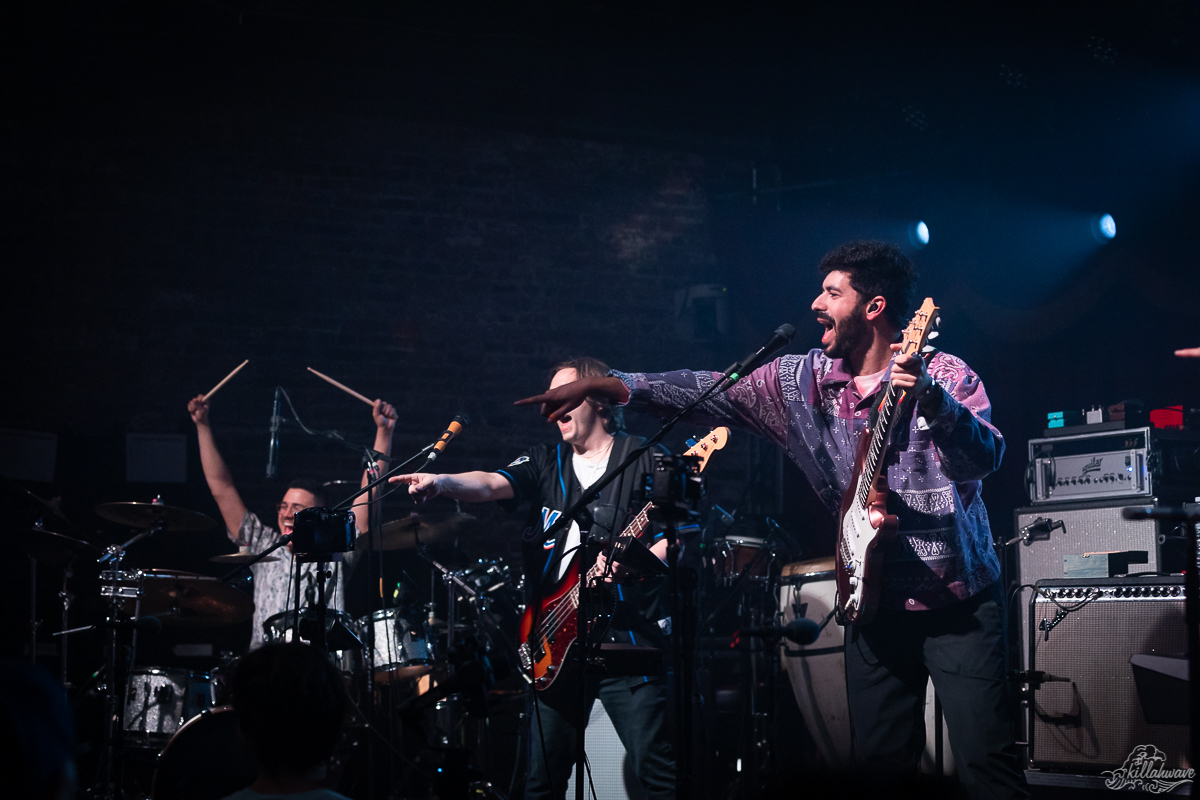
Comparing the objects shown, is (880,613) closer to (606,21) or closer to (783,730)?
(783,730)

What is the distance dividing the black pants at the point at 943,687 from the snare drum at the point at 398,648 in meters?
3.02

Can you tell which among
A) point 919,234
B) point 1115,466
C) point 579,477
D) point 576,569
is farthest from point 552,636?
point 919,234

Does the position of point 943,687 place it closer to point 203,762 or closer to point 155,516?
point 203,762

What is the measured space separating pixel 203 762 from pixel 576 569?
191 cm

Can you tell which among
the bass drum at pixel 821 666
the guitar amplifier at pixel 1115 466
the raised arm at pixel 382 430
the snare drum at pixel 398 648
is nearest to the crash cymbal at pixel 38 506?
the raised arm at pixel 382 430

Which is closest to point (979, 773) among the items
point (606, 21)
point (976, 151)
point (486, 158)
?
point (976, 151)

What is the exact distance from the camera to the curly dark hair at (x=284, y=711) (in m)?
1.79

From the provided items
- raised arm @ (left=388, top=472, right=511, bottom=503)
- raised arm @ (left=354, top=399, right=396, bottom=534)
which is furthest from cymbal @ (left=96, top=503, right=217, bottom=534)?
raised arm @ (left=388, top=472, right=511, bottom=503)

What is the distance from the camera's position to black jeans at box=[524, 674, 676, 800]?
3.81 metres

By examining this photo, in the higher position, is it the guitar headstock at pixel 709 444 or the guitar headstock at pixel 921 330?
the guitar headstock at pixel 921 330

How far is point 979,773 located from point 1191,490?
2684 mm

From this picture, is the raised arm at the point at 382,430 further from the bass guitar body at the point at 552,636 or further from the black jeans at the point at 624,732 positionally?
the black jeans at the point at 624,732

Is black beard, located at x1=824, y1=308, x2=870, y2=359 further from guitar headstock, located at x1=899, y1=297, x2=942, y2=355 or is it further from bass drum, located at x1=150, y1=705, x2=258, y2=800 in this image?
bass drum, located at x1=150, y1=705, x2=258, y2=800

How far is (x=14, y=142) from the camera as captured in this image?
267 inches
